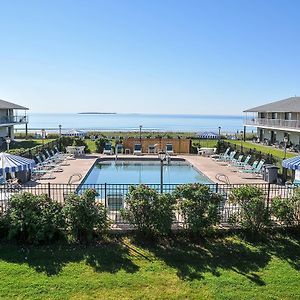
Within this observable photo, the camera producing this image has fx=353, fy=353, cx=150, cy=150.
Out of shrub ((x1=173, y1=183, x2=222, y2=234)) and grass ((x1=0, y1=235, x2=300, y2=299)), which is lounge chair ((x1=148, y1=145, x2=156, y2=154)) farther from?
grass ((x1=0, y1=235, x2=300, y2=299))

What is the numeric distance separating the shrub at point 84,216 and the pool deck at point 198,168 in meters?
8.66

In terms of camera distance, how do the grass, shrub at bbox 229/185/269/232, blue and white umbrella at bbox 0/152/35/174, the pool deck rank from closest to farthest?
1. the grass
2. shrub at bbox 229/185/269/232
3. blue and white umbrella at bbox 0/152/35/174
4. the pool deck

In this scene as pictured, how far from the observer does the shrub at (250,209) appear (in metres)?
9.84

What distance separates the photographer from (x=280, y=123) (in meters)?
39.4

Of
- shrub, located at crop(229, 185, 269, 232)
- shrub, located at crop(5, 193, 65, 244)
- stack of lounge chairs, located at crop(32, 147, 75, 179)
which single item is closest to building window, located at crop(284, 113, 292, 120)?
stack of lounge chairs, located at crop(32, 147, 75, 179)

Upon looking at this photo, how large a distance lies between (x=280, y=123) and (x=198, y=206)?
3292cm

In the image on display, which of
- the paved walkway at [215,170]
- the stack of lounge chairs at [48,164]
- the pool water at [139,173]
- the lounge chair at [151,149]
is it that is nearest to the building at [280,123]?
the paved walkway at [215,170]

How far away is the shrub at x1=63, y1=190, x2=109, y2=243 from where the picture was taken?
30.2 feet

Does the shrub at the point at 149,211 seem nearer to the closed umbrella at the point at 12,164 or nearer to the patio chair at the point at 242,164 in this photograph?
the closed umbrella at the point at 12,164

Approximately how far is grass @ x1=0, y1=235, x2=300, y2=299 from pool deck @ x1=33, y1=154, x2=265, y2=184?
9114 millimetres

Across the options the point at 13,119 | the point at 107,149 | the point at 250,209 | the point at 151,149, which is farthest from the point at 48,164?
the point at 13,119

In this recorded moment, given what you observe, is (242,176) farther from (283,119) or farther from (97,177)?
(283,119)

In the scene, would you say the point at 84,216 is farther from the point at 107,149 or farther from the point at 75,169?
the point at 107,149

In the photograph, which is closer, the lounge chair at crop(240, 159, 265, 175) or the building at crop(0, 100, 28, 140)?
the lounge chair at crop(240, 159, 265, 175)
